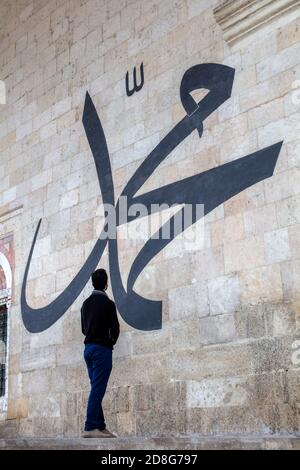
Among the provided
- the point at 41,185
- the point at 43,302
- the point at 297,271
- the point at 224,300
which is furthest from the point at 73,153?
the point at 297,271

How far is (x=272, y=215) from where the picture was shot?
14.6ft

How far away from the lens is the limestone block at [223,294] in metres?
4.55

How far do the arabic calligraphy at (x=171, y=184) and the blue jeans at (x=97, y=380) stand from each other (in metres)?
0.66

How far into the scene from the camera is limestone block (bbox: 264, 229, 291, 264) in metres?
4.31

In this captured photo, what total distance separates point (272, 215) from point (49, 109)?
3214 millimetres

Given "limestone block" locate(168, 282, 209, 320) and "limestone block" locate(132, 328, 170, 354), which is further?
"limestone block" locate(132, 328, 170, 354)

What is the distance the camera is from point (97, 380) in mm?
4496

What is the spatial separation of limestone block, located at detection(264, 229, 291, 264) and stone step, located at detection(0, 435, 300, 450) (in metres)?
1.11

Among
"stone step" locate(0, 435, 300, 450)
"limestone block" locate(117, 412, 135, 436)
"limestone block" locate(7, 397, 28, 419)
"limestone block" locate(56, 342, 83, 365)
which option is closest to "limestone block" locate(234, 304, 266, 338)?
"stone step" locate(0, 435, 300, 450)

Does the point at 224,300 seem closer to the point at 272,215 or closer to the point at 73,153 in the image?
the point at 272,215

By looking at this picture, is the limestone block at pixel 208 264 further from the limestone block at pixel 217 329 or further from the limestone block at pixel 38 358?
the limestone block at pixel 38 358

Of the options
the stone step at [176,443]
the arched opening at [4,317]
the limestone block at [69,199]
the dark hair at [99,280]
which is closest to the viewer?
the stone step at [176,443]

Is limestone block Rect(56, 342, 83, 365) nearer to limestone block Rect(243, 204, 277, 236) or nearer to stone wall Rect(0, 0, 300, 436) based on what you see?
stone wall Rect(0, 0, 300, 436)

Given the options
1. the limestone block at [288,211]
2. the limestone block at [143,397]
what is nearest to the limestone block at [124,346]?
the limestone block at [143,397]
